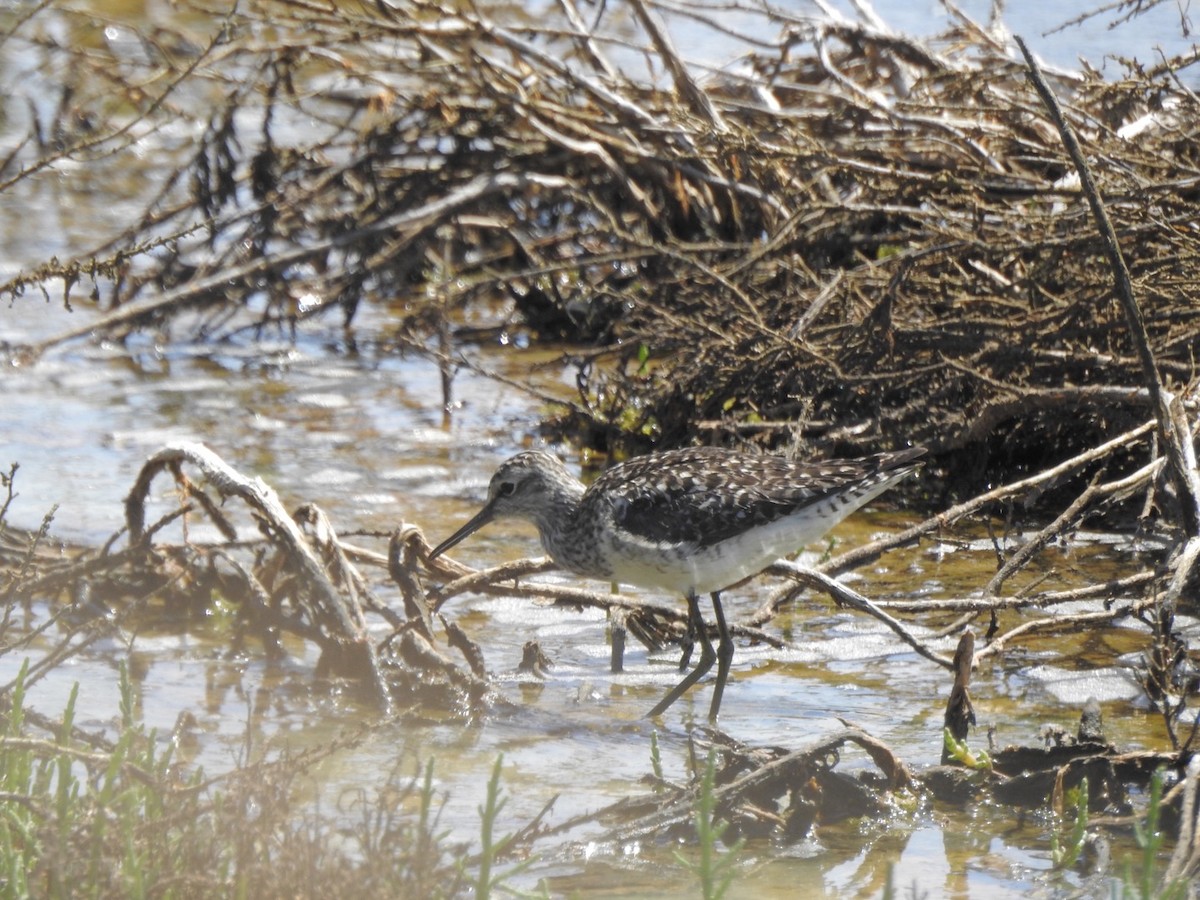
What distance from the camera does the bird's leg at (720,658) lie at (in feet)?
15.9

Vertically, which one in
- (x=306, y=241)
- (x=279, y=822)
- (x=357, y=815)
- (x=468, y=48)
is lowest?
(x=357, y=815)

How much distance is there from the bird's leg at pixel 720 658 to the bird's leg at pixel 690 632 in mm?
65

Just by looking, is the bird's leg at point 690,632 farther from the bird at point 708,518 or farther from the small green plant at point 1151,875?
the small green plant at point 1151,875

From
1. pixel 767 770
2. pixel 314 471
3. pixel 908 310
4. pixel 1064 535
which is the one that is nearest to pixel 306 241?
pixel 314 471

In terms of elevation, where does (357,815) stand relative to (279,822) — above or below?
below

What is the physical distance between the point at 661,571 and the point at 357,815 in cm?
153

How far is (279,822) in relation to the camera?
302 centimetres

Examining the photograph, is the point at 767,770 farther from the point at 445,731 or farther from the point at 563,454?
the point at 563,454

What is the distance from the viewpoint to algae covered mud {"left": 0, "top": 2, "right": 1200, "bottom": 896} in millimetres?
3721

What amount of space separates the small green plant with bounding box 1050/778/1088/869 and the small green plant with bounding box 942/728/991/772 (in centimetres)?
22

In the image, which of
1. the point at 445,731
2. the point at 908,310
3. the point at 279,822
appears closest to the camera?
the point at 279,822

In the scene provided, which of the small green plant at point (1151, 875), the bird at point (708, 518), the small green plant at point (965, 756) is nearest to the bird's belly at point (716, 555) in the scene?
the bird at point (708, 518)

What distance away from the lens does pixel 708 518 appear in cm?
511

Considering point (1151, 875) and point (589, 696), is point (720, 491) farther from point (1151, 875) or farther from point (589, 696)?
point (1151, 875)
